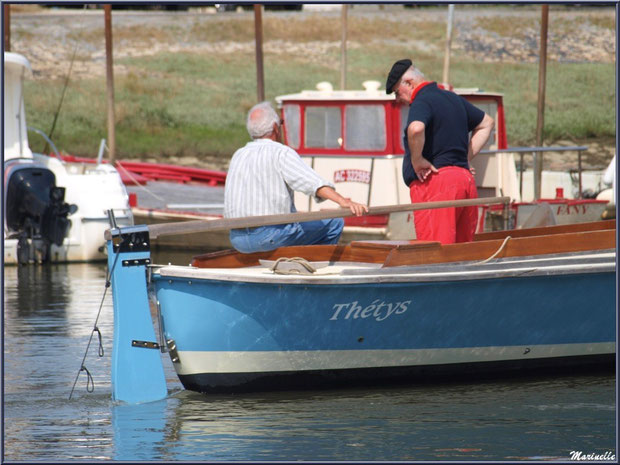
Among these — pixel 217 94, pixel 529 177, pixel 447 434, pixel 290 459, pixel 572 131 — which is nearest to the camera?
pixel 290 459

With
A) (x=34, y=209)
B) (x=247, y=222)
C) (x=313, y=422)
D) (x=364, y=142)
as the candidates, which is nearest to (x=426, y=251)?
(x=247, y=222)

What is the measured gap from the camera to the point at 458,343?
283 inches

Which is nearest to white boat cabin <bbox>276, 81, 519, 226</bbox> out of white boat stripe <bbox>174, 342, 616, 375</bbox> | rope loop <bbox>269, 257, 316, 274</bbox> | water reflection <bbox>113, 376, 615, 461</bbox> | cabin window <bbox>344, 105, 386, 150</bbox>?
cabin window <bbox>344, 105, 386, 150</bbox>

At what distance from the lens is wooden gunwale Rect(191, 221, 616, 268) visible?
689 cm

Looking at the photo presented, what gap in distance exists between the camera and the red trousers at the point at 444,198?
297 inches

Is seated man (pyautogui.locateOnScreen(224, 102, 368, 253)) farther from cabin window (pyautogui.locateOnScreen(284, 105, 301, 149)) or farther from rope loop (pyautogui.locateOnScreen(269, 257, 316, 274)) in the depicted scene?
cabin window (pyautogui.locateOnScreen(284, 105, 301, 149))

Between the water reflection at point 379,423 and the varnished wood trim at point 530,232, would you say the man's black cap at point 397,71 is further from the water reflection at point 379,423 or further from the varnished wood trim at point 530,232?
the water reflection at point 379,423

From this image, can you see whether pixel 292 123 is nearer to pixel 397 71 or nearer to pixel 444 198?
pixel 397 71

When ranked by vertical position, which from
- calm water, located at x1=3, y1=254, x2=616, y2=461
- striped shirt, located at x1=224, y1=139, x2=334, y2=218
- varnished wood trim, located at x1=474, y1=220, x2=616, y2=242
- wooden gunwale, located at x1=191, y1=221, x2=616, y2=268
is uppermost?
striped shirt, located at x1=224, y1=139, x2=334, y2=218

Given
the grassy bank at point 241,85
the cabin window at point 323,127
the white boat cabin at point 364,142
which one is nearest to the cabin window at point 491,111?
the white boat cabin at point 364,142

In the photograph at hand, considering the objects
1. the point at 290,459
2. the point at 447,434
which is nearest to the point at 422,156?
the point at 447,434

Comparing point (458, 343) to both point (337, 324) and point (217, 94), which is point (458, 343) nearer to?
point (337, 324)

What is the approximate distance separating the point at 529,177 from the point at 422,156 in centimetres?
1275

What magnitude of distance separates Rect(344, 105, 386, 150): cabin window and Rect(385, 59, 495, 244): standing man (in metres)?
7.00
